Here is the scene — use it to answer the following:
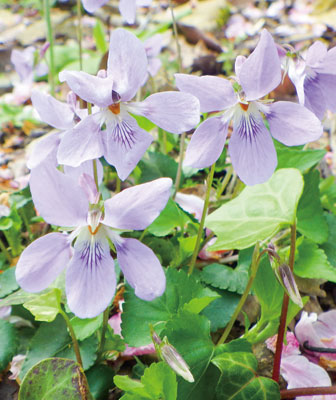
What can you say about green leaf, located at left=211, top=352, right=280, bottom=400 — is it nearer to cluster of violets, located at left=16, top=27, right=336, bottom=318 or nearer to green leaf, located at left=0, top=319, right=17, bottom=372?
cluster of violets, located at left=16, top=27, right=336, bottom=318

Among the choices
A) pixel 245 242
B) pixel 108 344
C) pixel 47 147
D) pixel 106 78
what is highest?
pixel 106 78

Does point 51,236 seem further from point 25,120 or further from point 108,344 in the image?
point 25,120

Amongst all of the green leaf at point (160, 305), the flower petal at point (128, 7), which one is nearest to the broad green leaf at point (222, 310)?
the green leaf at point (160, 305)

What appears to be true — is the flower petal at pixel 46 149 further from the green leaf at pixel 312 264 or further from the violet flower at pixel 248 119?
the green leaf at pixel 312 264

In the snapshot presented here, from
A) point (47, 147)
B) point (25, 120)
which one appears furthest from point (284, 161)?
point (25, 120)

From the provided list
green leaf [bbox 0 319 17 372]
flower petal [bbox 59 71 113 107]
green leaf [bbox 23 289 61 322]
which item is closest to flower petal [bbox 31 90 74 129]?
flower petal [bbox 59 71 113 107]

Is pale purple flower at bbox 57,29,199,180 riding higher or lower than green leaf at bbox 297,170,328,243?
Result: higher

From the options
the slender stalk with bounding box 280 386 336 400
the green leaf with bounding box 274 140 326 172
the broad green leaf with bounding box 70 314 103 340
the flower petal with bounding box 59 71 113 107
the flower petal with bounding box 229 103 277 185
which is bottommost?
the slender stalk with bounding box 280 386 336 400
